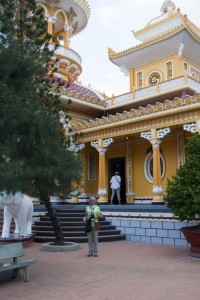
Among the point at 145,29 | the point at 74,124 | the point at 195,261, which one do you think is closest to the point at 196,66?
the point at 145,29

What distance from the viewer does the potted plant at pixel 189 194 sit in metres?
8.42

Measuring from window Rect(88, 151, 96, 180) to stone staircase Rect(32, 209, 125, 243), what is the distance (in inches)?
197

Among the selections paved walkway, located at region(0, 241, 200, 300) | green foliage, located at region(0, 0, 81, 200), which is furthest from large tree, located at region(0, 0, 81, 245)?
paved walkway, located at region(0, 241, 200, 300)

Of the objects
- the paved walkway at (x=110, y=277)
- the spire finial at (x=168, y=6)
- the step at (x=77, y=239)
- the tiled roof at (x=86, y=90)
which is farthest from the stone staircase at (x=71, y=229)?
the spire finial at (x=168, y=6)

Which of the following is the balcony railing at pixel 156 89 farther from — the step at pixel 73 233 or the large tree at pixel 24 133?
the large tree at pixel 24 133

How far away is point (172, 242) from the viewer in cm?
1107

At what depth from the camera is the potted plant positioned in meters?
8.42

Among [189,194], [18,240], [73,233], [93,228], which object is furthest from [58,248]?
[189,194]

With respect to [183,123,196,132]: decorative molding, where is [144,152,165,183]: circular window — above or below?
below

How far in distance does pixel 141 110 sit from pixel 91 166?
18.2 ft

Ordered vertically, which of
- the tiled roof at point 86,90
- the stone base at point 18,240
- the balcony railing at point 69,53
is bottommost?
the stone base at point 18,240

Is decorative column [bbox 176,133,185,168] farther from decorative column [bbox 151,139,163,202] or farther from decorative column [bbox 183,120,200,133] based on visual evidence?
decorative column [bbox 183,120,200,133]

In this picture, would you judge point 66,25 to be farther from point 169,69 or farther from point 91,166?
point 91,166

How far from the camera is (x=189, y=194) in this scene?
8492 millimetres
